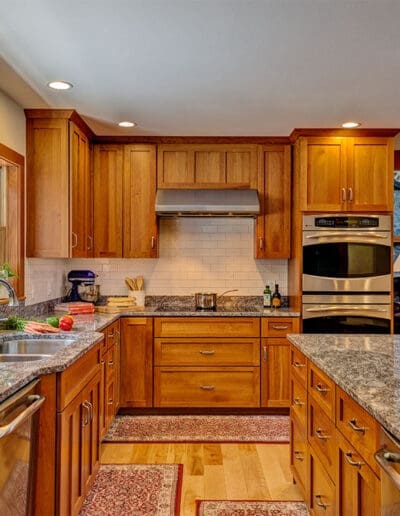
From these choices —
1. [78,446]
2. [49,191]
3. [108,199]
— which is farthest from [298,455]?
[108,199]

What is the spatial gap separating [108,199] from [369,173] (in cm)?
234

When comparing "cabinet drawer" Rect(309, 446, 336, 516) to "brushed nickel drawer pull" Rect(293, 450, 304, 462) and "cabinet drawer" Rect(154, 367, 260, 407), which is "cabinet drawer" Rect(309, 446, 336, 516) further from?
"cabinet drawer" Rect(154, 367, 260, 407)

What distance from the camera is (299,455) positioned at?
2629mm

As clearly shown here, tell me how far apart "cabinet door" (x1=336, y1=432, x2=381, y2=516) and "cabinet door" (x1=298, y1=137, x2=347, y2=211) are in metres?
2.67

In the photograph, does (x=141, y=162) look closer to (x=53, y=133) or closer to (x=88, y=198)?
(x=88, y=198)

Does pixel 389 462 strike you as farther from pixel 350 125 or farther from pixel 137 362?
pixel 350 125

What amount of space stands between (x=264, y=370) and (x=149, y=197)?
186 centimetres

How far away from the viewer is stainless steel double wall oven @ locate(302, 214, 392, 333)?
420 centimetres

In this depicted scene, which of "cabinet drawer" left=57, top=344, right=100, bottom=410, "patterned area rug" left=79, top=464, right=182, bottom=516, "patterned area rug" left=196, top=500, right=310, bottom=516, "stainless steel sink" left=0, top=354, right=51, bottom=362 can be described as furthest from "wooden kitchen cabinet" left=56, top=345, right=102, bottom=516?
"patterned area rug" left=196, top=500, right=310, bottom=516

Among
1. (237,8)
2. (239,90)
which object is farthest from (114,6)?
(239,90)

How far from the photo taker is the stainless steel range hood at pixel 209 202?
4.27m

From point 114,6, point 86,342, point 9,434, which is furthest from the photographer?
point 86,342

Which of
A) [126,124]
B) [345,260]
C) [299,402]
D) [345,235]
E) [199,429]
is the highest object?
[126,124]

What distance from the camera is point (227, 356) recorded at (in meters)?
4.22
